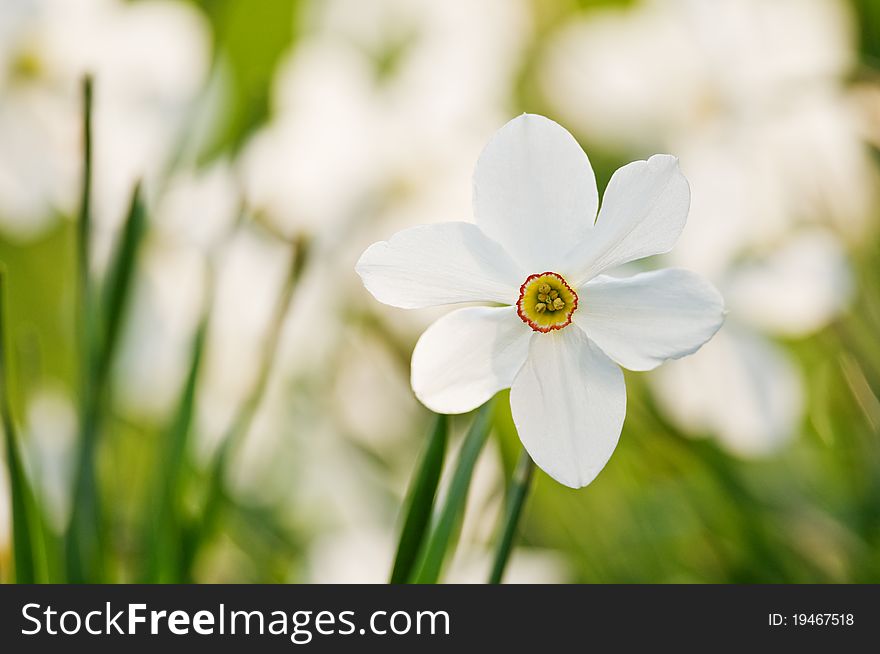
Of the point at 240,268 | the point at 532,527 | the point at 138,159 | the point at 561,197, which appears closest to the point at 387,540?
the point at 532,527

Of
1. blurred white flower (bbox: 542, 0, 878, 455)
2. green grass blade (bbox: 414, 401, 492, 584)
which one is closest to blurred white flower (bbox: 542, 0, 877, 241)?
blurred white flower (bbox: 542, 0, 878, 455)

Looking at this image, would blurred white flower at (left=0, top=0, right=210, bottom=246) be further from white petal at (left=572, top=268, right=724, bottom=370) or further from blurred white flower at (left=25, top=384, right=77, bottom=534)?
white petal at (left=572, top=268, right=724, bottom=370)

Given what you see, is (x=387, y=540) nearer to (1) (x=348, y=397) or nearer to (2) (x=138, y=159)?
(1) (x=348, y=397)

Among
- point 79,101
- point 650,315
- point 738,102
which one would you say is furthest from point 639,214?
point 738,102

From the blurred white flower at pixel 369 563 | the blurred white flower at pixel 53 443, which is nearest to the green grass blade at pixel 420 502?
the blurred white flower at pixel 369 563

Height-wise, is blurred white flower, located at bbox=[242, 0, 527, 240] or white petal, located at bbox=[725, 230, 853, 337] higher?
blurred white flower, located at bbox=[242, 0, 527, 240]

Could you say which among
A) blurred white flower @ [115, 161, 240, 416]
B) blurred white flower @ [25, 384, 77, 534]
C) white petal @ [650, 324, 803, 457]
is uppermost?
blurred white flower @ [115, 161, 240, 416]

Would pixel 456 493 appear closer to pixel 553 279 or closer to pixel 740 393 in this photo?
pixel 553 279
